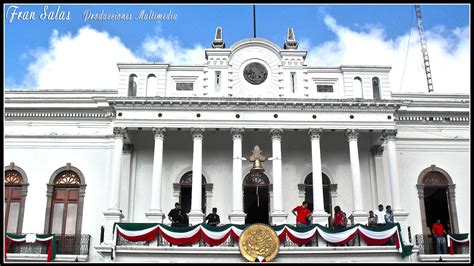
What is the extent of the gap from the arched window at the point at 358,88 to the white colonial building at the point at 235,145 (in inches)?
1.9

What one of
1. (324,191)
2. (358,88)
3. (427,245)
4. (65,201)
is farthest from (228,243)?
(358,88)

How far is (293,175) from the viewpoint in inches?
920

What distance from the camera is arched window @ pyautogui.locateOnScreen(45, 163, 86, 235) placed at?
22.4 meters

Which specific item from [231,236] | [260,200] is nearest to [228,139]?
[260,200]

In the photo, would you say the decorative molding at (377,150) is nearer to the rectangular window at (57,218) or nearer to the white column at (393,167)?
the white column at (393,167)

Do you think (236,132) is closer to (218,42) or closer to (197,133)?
(197,133)

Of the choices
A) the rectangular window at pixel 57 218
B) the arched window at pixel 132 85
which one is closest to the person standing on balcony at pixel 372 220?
the arched window at pixel 132 85

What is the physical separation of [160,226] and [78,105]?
24.9 feet

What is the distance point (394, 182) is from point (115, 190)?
429 inches

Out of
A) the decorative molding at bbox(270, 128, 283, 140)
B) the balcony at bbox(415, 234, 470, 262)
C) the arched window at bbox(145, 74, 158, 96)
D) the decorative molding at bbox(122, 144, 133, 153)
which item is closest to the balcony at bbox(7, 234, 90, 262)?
the decorative molding at bbox(122, 144, 133, 153)

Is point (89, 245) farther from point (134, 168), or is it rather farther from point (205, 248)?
point (205, 248)

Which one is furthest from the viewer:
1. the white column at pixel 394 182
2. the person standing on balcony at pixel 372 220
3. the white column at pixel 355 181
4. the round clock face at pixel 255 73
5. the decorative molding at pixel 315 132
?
the round clock face at pixel 255 73

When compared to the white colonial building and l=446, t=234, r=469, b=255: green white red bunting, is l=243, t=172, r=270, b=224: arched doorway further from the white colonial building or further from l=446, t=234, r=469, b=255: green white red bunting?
l=446, t=234, r=469, b=255: green white red bunting

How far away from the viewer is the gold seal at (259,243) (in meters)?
18.4
